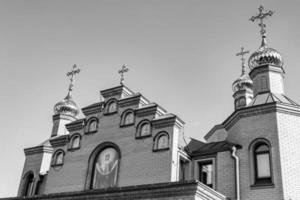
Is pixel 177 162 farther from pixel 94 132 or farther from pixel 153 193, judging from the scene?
pixel 94 132

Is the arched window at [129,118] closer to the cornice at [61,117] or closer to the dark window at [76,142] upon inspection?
the dark window at [76,142]

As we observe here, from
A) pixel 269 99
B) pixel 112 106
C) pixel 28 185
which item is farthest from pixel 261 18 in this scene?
pixel 28 185

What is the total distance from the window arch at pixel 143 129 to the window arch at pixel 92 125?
203 centimetres

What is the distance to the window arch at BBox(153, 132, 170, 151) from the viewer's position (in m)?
13.5

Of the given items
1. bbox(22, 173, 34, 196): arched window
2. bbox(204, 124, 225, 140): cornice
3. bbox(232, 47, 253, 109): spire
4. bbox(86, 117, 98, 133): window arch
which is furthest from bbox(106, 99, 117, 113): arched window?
bbox(232, 47, 253, 109): spire

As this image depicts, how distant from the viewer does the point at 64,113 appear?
21531 mm

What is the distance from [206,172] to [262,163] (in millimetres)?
2136

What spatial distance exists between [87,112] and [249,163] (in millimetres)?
6521

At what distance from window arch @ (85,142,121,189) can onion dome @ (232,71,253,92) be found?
10674 millimetres

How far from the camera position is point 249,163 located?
44.3 feet

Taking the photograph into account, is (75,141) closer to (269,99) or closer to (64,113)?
(64,113)

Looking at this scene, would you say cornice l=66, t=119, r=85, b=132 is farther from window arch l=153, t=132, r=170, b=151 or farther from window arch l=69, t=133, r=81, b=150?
window arch l=153, t=132, r=170, b=151

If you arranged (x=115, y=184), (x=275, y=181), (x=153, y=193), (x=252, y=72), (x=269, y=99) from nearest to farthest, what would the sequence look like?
(x=153, y=193) < (x=275, y=181) < (x=115, y=184) < (x=269, y=99) < (x=252, y=72)

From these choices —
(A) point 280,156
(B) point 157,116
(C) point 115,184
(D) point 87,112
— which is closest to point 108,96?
(D) point 87,112
